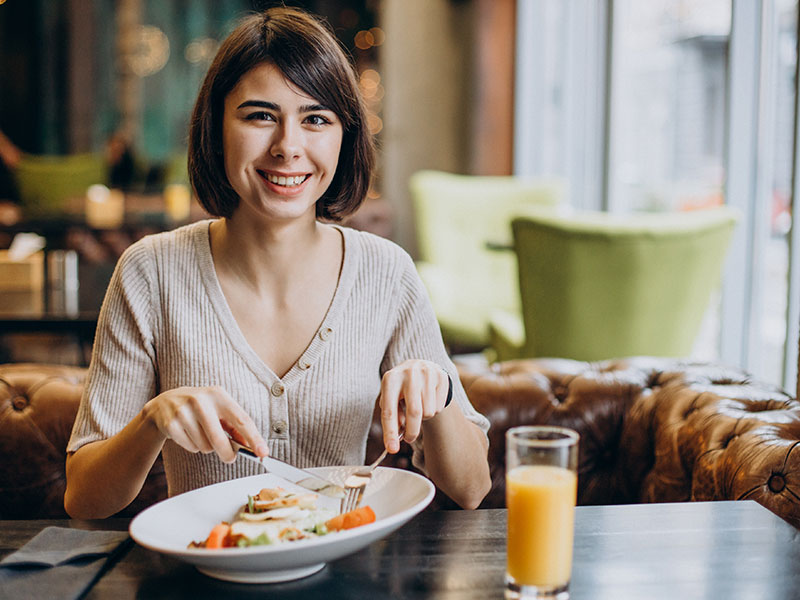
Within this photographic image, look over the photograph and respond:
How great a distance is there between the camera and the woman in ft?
4.48

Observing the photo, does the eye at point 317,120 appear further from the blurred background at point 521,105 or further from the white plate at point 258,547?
the white plate at point 258,547

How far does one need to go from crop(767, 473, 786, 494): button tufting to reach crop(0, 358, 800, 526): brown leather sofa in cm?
14

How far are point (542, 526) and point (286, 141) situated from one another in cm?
73

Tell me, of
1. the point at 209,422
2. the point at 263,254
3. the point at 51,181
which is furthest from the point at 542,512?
the point at 51,181

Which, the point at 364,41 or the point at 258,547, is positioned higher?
the point at 364,41

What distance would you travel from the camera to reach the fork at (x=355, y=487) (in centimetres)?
107

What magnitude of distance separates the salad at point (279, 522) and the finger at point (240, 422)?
0.20ft

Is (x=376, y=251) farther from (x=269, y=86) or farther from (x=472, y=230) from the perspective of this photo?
(x=472, y=230)

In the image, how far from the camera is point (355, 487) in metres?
1.08

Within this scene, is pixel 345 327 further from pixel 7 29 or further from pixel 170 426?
pixel 7 29

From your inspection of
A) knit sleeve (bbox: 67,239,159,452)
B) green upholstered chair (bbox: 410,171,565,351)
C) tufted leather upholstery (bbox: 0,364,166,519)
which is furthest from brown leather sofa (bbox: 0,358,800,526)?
green upholstered chair (bbox: 410,171,565,351)

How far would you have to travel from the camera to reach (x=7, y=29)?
9344 mm

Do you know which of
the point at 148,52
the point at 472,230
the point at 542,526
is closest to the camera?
the point at 542,526

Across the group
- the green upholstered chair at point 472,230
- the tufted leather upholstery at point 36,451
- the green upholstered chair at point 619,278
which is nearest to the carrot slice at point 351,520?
the tufted leather upholstery at point 36,451
